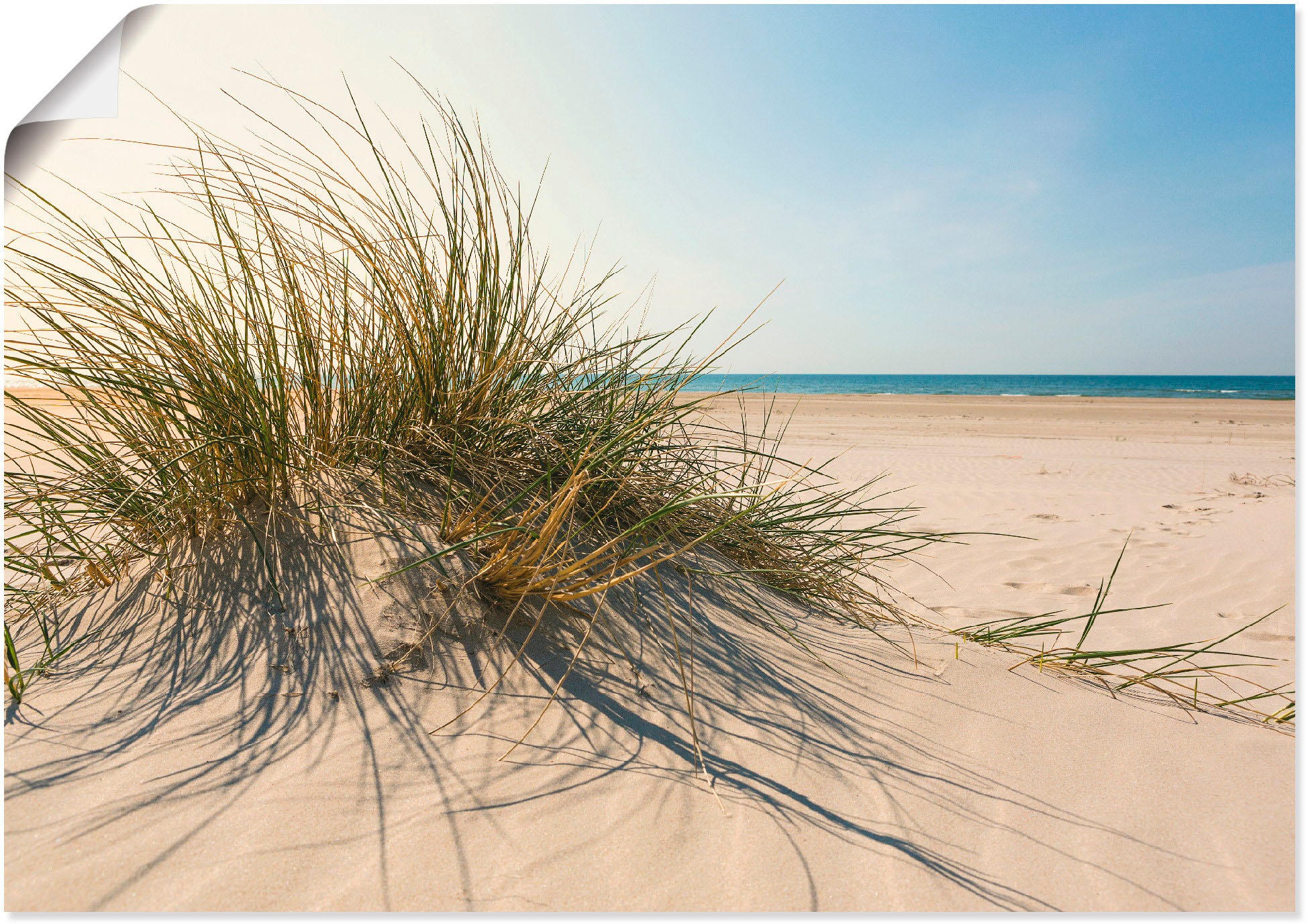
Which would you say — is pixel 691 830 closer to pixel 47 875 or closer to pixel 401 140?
pixel 47 875

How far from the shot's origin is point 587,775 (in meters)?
1.27

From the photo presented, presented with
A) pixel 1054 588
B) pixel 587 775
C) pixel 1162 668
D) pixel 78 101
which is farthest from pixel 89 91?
pixel 1054 588

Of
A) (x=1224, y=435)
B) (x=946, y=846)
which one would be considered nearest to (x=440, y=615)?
(x=946, y=846)

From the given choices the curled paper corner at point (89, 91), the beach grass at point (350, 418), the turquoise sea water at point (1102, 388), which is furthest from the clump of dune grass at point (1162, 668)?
the turquoise sea water at point (1102, 388)

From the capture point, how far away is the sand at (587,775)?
1040 mm

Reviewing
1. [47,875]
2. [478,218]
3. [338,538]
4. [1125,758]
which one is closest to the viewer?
[47,875]

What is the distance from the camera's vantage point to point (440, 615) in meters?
1.56

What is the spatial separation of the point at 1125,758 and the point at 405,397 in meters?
1.92

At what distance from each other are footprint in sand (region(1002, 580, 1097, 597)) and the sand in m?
1.30

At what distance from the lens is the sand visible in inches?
40.9

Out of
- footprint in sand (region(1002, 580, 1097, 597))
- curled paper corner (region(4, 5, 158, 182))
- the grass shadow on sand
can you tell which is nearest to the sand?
the grass shadow on sand

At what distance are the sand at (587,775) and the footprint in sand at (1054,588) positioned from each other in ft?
4.26

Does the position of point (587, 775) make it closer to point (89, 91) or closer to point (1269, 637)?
point (89, 91)

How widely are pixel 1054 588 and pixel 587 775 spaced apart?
261cm
